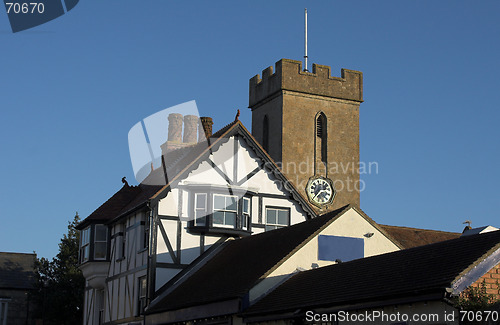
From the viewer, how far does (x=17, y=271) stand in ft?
197

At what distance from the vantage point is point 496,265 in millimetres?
16641

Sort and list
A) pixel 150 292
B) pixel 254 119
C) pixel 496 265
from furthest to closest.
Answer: pixel 254 119 < pixel 150 292 < pixel 496 265

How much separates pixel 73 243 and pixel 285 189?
2887 centimetres

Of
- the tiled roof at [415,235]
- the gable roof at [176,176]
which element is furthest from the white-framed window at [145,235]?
the tiled roof at [415,235]

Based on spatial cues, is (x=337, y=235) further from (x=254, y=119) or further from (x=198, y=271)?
(x=254, y=119)

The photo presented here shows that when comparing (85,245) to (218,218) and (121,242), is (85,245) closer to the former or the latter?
(121,242)

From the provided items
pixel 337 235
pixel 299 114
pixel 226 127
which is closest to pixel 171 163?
pixel 226 127

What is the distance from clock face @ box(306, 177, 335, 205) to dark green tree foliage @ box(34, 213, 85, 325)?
1791cm

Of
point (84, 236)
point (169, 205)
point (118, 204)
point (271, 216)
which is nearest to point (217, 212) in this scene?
point (169, 205)

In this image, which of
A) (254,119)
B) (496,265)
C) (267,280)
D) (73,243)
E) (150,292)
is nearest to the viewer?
(496,265)

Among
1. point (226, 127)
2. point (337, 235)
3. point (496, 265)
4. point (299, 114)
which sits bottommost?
point (496, 265)

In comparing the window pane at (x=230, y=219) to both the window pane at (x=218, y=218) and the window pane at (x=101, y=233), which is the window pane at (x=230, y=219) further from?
the window pane at (x=101, y=233)

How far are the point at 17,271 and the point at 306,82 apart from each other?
27.1 metres

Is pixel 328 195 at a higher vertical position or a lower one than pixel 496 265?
higher
